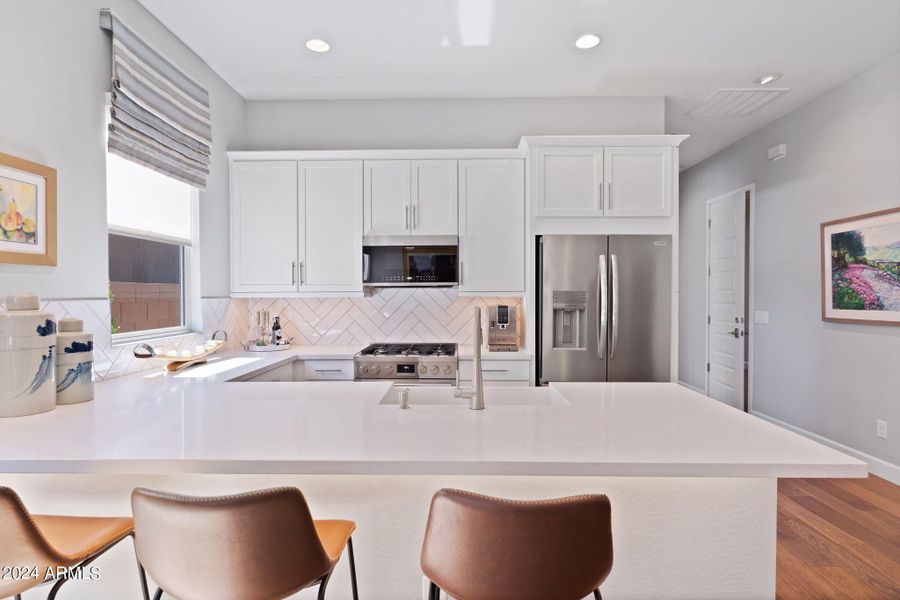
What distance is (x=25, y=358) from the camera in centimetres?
154

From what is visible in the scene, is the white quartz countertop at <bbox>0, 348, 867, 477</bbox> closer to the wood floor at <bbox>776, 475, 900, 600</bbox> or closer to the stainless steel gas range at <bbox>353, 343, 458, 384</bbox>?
the wood floor at <bbox>776, 475, 900, 600</bbox>

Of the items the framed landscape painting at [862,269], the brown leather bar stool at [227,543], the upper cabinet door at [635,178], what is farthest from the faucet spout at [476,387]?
the framed landscape painting at [862,269]

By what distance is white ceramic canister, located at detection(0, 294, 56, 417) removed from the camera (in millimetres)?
1509

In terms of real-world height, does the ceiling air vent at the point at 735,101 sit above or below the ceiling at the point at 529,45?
below

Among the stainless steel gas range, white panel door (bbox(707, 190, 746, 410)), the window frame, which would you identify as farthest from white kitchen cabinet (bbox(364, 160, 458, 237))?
white panel door (bbox(707, 190, 746, 410))

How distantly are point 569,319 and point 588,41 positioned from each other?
1753 millimetres

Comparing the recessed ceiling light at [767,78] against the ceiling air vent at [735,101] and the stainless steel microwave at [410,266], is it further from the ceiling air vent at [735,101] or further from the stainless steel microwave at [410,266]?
the stainless steel microwave at [410,266]

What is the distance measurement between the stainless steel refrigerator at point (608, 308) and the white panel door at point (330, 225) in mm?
1391

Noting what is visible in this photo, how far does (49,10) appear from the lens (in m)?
1.99

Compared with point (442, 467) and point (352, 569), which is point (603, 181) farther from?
point (352, 569)

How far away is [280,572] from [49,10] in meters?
2.44

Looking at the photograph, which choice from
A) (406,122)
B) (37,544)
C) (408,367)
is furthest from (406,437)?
(406,122)

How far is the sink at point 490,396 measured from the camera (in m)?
1.87

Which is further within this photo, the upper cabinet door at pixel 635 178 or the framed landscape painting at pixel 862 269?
the upper cabinet door at pixel 635 178
